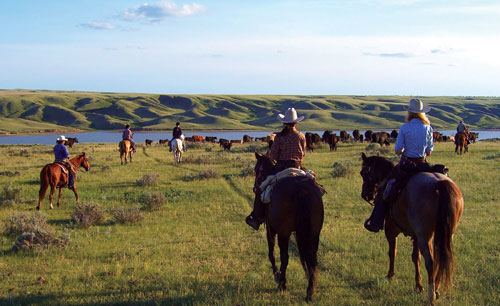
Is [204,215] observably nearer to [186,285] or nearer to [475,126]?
[186,285]

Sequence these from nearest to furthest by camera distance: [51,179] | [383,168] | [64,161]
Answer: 1. [383,168]
2. [51,179]
3. [64,161]

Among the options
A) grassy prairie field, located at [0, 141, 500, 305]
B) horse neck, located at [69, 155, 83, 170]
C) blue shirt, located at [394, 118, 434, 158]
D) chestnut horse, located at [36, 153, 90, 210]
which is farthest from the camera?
horse neck, located at [69, 155, 83, 170]

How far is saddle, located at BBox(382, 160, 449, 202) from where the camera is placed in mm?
5996

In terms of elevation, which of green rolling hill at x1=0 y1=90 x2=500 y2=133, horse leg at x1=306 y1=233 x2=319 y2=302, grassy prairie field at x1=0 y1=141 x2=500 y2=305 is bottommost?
green rolling hill at x1=0 y1=90 x2=500 y2=133

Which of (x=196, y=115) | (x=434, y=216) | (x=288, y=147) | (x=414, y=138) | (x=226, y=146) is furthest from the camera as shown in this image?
(x=196, y=115)

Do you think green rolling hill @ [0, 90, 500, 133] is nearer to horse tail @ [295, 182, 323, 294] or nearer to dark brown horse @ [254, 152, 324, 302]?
dark brown horse @ [254, 152, 324, 302]

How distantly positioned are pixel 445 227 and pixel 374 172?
6.08ft

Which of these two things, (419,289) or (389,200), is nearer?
(419,289)

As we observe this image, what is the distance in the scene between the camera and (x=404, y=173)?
6.00m

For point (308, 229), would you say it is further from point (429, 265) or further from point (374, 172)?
point (374, 172)

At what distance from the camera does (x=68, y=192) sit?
1522 cm

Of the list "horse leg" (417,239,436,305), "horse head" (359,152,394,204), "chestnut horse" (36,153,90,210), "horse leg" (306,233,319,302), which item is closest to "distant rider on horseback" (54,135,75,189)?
"chestnut horse" (36,153,90,210)

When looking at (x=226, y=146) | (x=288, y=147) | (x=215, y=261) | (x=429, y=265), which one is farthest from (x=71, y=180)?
(x=226, y=146)

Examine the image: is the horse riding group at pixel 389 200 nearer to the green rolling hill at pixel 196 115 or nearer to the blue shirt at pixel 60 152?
the blue shirt at pixel 60 152
